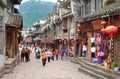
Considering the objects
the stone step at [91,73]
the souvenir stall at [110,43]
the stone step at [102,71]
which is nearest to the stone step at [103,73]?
the stone step at [102,71]

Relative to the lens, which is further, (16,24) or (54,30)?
(54,30)

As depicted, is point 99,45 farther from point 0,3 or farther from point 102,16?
point 0,3

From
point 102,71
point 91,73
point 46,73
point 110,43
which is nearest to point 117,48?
point 110,43

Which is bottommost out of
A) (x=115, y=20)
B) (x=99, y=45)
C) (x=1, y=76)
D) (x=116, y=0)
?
(x=1, y=76)

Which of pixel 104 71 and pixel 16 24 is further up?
pixel 16 24

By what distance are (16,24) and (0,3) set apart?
8164 millimetres

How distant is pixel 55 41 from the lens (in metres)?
57.0

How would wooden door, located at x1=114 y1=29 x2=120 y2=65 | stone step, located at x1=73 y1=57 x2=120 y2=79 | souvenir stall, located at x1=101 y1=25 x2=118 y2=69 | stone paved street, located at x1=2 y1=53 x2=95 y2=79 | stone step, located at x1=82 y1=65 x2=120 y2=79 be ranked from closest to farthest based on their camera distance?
stone step, located at x1=82 y1=65 x2=120 y2=79, stone step, located at x1=73 y1=57 x2=120 y2=79, souvenir stall, located at x1=101 y1=25 x2=118 y2=69, wooden door, located at x1=114 y1=29 x2=120 y2=65, stone paved street, located at x1=2 y1=53 x2=95 y2=79

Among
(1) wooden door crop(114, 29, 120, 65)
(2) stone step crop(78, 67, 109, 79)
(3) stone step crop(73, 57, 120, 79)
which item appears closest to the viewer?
(3) stone step crop(73, 57, 120, 79)

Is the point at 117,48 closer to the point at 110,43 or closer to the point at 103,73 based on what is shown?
the point at 110,43

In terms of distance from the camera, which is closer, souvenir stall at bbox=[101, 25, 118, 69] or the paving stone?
souvenir stall at bbox=[101, 25, 118, 69]

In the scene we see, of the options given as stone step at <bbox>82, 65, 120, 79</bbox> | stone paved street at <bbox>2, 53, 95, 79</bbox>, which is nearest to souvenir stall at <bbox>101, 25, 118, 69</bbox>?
stone step at <bbox>82, 65, 120, 79</bbox>

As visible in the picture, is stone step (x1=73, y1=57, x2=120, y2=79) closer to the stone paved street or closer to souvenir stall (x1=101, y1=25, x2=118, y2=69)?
souvenir stall (x1=101, y1=25, x2=118, y2=69)

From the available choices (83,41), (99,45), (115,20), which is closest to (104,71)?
(115,20)
